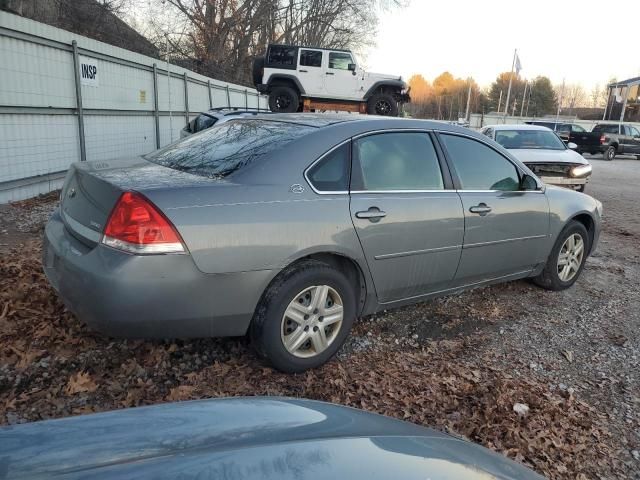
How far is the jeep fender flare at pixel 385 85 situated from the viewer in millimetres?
18627

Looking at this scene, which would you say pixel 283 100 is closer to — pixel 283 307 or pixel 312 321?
pixel 312 321

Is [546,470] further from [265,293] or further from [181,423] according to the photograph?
[181,423]

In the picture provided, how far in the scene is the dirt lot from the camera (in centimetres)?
281

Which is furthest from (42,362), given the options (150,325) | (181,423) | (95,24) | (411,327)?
(95,24)

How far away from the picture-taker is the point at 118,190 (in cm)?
275

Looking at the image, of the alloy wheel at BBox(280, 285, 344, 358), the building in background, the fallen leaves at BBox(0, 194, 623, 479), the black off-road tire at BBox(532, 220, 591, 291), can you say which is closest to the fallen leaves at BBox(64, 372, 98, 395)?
the fallen leaves at BBox(0, 194, 623, 479)

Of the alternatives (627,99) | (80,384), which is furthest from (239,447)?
(627,99)

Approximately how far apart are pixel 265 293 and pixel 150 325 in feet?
2.15

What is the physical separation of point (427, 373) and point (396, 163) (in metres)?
1.45

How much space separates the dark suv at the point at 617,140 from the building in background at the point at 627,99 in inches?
1463

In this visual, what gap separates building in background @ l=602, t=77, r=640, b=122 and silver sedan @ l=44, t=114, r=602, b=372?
212 feet

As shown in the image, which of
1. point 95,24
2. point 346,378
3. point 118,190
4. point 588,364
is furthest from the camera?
point 95,24

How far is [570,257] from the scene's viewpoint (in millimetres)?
5086

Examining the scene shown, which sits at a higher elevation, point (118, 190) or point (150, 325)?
point (118, 190)
